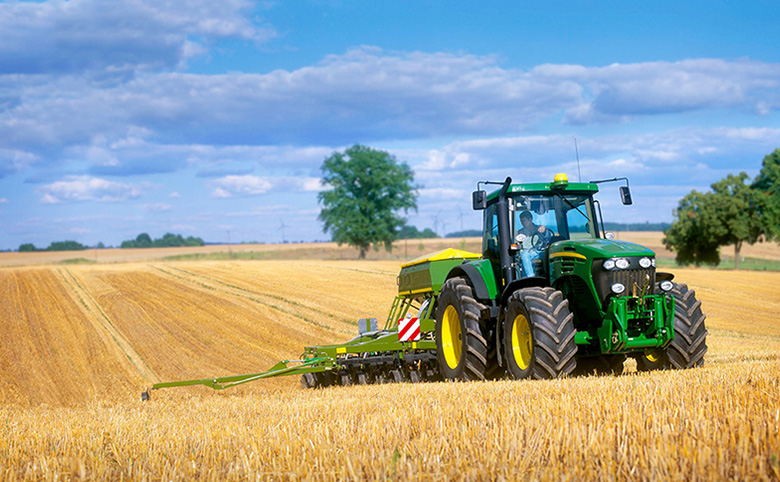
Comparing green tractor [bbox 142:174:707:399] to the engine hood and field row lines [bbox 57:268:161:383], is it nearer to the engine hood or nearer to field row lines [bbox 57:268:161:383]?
the engine hood

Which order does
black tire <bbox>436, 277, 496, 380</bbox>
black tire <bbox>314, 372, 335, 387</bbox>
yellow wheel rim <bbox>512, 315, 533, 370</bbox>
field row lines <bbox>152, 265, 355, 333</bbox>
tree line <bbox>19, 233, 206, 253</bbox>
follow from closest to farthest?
1. yellow wheel rim <bbox>512, 315, 533, 370</bbox>
2. black tire <bbox>436, 277, 496, 380</bbox>
3. black tire <bbox>314, 372, 335, 387</bbox>
4. field row lines <bbox>152, 265, 355, 333</bbox>
5. tree line <bbox>19, 233, 206, 253</bbox>

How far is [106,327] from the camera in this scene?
66.0 ft

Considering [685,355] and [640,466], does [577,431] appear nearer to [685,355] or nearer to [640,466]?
[640,466]

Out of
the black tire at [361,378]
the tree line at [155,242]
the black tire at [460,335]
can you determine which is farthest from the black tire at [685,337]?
the tree line at [155,242]

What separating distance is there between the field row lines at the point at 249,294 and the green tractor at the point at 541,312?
8.35 meters

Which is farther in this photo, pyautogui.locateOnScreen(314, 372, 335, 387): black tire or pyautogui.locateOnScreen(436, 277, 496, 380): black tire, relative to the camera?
pyautogui.locateOnScreen(314, 372, 335, 387): black tire

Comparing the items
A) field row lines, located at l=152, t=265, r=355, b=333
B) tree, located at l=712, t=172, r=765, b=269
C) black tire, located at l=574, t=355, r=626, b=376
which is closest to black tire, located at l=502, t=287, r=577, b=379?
black tire, located at l=574, t=355, r=626, b=376

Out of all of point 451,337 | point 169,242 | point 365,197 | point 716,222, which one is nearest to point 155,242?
point 169,242

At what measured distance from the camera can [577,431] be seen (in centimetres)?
413

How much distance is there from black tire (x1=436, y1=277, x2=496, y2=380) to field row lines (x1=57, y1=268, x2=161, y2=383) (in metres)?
7.13

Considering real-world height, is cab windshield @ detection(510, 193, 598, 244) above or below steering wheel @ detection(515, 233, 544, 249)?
above

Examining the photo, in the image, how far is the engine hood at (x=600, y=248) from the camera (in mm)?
8914

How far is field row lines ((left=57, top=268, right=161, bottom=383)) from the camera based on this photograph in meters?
16.1

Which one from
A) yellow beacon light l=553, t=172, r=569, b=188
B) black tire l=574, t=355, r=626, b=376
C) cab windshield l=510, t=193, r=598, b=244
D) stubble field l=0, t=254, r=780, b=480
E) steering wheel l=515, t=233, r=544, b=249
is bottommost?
black tire l=574, t=355, r=626, b=376
